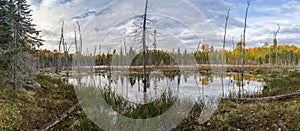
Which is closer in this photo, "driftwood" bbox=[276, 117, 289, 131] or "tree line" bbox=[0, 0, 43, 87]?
"driftwood" bbox=[276, 117, 289, 131]

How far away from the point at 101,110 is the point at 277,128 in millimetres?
4223

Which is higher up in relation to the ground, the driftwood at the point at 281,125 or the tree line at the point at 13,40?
the tree line at the point at 13,40

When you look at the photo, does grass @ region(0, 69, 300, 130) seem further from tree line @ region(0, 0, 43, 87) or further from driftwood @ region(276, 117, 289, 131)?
tree line @ region(0, 0, 43, 87)

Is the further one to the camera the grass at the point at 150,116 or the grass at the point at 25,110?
the grass at the point at 25,110

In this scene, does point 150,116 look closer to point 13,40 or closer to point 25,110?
point 25,110

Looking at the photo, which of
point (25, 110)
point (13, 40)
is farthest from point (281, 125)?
point (13, 40)

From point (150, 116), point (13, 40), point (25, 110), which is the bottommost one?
point (25, 110)

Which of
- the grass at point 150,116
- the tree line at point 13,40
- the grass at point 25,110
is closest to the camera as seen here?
the grass at point 150,116

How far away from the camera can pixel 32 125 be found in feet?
23.0

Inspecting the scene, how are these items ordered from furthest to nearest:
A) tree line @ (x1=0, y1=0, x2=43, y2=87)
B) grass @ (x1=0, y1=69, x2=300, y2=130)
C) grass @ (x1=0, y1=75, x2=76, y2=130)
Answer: tree line @ (x1=0, y1=0, x2=43, y2=87) → grass @ (x1=0, y1=75, x2=76, y2=130) → grass @ (x1=0, y1=69, x2=300, y2=130)

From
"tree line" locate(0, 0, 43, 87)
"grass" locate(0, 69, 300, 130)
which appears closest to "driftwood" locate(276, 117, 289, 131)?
"grass" locate(0, 69, 300, 130)

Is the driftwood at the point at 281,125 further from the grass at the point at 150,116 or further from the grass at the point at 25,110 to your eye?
the grass at the point at 25,110

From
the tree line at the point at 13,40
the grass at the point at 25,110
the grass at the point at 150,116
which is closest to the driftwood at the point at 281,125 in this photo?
the grass at the point at 150,116

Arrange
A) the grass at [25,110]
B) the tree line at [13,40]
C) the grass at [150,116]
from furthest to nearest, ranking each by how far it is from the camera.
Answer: the tree line at [13,40] → the grass at [25,110] → the grass at [150,116]
